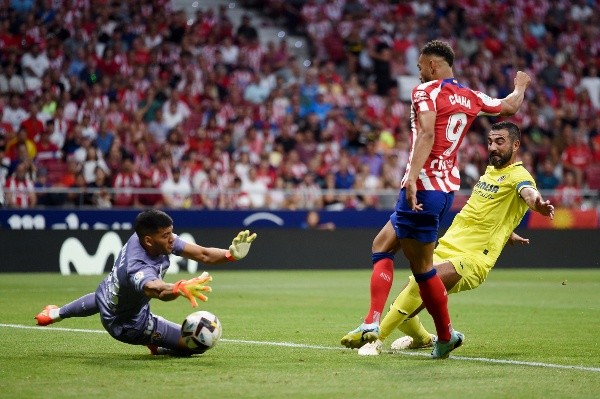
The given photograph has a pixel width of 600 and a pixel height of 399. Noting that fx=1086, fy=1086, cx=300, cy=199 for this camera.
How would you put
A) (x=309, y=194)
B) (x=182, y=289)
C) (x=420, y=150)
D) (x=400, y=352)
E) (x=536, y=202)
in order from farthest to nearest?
(x=309, y=194)
(x=400, y=352)
(x=536, y=202)
(x=420, y=150)
(x=182, y=289)

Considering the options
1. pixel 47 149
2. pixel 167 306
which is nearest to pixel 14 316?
pixel 167 306

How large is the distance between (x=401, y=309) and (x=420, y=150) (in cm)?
142

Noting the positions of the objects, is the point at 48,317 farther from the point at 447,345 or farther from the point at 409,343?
the point at 447,345

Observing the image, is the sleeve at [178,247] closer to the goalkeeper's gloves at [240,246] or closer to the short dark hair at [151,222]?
the short dark hair at [151,222]

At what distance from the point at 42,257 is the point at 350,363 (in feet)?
41.1

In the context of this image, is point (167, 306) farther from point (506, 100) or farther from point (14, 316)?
point (506, 100)

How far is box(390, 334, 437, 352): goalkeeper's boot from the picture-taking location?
9164 mm

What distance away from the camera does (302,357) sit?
27.5ft

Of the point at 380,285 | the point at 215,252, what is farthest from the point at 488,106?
the point at 215,252

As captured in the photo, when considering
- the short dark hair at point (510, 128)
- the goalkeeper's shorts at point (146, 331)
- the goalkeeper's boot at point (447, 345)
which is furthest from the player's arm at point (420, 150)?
the goalkeeper's shorts at point (146, 331)

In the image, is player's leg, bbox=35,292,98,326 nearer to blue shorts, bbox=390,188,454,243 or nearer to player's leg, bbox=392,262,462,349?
player's leg, bbox=392,262,462,349

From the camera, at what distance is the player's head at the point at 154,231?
8195 mm

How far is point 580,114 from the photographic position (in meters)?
27.4

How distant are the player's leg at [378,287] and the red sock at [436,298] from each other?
390 millimetres
